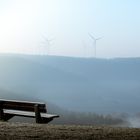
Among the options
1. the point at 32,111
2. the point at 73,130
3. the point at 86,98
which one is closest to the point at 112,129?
the point at 73,130

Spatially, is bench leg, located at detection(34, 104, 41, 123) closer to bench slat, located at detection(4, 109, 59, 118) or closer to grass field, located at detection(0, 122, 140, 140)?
bench slat, located at detection(4, 109, 59, 118)

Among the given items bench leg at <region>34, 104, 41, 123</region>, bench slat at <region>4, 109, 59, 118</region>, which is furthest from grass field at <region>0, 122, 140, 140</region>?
bench slat at <region>4, 109, 59, 118</region>

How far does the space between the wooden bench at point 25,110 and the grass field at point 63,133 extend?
6.00ft

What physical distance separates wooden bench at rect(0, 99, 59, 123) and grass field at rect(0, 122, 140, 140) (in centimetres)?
183

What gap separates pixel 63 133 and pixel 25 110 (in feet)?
11.8

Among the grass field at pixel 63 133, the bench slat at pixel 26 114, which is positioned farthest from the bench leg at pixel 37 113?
the grass field at pixel 63 133

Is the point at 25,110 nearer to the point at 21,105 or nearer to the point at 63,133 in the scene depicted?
the point at 21,105

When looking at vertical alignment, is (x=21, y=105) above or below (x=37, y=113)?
above

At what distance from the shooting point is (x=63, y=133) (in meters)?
12.4

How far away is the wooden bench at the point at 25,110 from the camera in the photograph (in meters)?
15.3

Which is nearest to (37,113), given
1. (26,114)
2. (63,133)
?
(26,114)

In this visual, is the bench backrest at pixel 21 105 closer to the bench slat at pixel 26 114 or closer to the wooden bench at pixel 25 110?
the wooden bench at pixel 25 110

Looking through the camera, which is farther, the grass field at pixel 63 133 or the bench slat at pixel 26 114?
the bench slat at pixel 26 114

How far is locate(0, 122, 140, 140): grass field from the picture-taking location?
11938 millimetres
